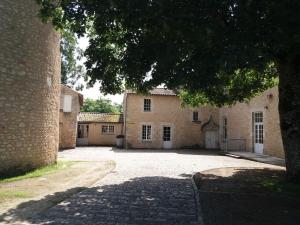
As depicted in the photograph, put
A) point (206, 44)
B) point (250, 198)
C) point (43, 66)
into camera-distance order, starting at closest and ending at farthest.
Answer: point (206, 44)
point (250, 198)
point (43, 66)

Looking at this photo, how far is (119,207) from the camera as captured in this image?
300 inches

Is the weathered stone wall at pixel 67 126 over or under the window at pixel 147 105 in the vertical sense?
under

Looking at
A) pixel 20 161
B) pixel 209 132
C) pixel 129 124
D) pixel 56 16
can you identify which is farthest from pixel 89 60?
pixel 209 132

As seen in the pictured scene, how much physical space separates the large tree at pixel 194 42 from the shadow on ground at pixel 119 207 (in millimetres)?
2961

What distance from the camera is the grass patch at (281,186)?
31.3ft

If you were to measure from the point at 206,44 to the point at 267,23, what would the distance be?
5.03ft

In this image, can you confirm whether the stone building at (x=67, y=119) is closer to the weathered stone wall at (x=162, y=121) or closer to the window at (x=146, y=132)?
the weathered stone wall at (x=162, y=121)

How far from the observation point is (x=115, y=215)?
6.90 metres

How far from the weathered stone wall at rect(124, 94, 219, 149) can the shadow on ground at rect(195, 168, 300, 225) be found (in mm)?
18229

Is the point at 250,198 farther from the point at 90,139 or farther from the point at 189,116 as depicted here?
the point at 90,139

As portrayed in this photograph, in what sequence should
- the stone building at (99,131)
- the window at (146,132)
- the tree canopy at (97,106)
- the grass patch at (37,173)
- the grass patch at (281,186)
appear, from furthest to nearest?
the tree canopy at (97,106) < the stone building at (99,131) < the window at (146,132) < the grass patch at (37,173) < the grass patch at (281,186)

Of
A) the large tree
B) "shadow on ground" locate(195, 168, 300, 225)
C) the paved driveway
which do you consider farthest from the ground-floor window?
the large tree

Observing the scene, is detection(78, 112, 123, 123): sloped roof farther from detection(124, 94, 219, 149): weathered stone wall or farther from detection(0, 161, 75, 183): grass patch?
detection(0, 161, 75, 183): grass patch

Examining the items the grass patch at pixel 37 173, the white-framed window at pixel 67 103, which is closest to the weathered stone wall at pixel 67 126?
the white-framed window at pixel 67 103
